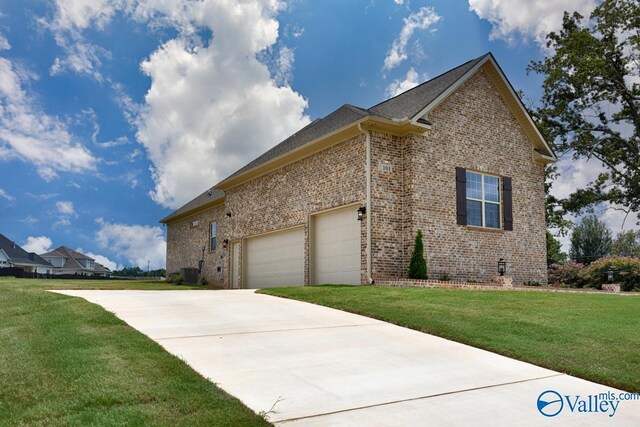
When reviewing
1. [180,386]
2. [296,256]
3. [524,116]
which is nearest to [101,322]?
[180,386]

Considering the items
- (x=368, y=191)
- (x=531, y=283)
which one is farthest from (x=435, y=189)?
(x=531, y=283)

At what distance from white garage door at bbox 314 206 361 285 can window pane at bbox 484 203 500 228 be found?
14.8ft

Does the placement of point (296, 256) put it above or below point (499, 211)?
below

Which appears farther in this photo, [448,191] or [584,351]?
[448,191]

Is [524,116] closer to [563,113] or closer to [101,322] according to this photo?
[563,113]

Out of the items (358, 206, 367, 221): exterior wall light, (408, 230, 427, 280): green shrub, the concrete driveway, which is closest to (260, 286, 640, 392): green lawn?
the concrete driveway

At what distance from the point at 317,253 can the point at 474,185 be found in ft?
17.5

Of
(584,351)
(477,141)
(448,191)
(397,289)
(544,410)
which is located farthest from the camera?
(477,141)

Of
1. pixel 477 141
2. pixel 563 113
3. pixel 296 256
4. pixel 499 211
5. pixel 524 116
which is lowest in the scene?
pixel 296 256

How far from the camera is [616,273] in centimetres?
1964

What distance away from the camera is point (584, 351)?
7.06 meters

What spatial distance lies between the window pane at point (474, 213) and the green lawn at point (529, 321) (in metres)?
4.46

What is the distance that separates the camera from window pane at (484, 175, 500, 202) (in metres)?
17.4

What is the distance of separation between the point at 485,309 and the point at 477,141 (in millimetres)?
8627
